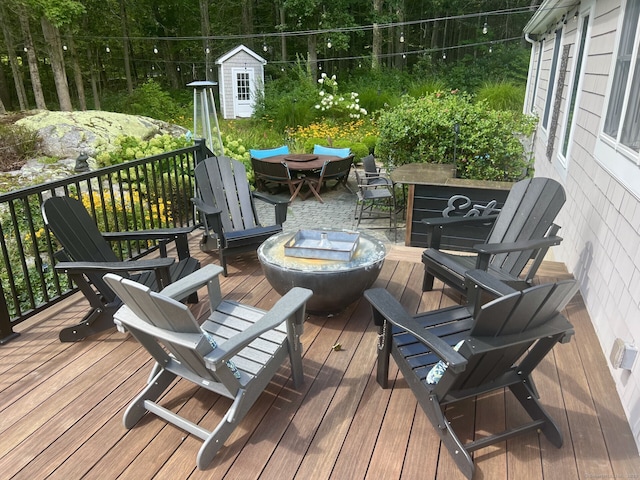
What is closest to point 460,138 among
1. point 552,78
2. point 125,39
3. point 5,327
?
point 552,78

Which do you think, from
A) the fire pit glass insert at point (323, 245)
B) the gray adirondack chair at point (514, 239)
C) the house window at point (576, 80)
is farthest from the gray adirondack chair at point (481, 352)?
the house window at point (576, 80)

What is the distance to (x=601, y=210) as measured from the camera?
2828mm

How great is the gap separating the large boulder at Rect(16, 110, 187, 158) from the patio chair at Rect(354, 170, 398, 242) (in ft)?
14.7

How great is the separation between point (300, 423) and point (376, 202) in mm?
5880

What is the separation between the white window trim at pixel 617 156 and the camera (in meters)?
2.24

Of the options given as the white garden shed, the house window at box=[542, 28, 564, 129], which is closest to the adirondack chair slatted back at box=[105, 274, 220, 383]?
the house window at box=[542, 28, 564, 129]

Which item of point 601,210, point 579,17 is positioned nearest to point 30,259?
point 601,210

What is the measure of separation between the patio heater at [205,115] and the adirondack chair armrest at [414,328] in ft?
12.9

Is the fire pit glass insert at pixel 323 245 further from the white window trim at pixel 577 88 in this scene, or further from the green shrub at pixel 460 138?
the green shrub at pixel 460 138

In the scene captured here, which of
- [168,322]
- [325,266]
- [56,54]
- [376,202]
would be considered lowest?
[376,202]

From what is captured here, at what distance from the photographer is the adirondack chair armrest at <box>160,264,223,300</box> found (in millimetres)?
2049

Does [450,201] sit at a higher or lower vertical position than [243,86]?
lower

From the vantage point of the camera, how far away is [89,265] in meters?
2.40

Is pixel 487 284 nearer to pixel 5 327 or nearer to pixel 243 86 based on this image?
pixel 5 327
